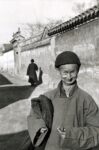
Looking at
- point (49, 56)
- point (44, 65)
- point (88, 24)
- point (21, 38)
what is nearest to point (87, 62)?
point (88, 24)

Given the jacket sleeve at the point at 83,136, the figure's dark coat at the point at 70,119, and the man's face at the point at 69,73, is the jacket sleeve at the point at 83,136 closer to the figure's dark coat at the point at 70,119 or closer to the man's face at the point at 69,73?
the figure's dark coat at the point at 70,119

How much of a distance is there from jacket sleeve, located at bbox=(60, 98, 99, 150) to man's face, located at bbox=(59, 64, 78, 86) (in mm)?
304

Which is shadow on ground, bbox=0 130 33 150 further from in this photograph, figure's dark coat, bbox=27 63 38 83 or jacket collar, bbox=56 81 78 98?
figure's dark coat, bbox=27 63 38 83

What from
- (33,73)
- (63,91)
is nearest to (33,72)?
(33,73)

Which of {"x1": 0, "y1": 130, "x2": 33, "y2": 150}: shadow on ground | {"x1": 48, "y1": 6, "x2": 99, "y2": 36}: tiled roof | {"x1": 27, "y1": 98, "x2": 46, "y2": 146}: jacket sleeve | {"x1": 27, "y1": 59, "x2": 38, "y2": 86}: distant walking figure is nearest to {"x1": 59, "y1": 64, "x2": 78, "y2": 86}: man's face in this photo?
{"x1": 27, "y1": 98, "x2": 46, "y2": 146}: jacket sleeve

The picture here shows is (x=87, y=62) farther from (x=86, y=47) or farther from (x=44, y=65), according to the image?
(x=44, y=65)

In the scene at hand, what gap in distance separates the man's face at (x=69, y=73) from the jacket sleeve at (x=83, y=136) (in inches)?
12.0

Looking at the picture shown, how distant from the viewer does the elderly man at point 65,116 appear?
1.97 metres

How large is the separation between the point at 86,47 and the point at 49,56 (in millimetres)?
4709

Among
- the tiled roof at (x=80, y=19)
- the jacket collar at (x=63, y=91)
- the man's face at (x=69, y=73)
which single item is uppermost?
the tiled roof at (x=80, y=19)

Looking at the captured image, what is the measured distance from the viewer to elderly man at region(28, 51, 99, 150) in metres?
1.97

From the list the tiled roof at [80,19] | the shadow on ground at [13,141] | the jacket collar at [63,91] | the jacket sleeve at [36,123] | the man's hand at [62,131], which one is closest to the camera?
the man's hand at [62,131]

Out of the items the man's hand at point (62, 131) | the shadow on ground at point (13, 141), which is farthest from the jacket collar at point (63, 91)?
the shadow on ground at point (13, 141)

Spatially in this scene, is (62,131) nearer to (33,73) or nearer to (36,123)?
(36,123)
